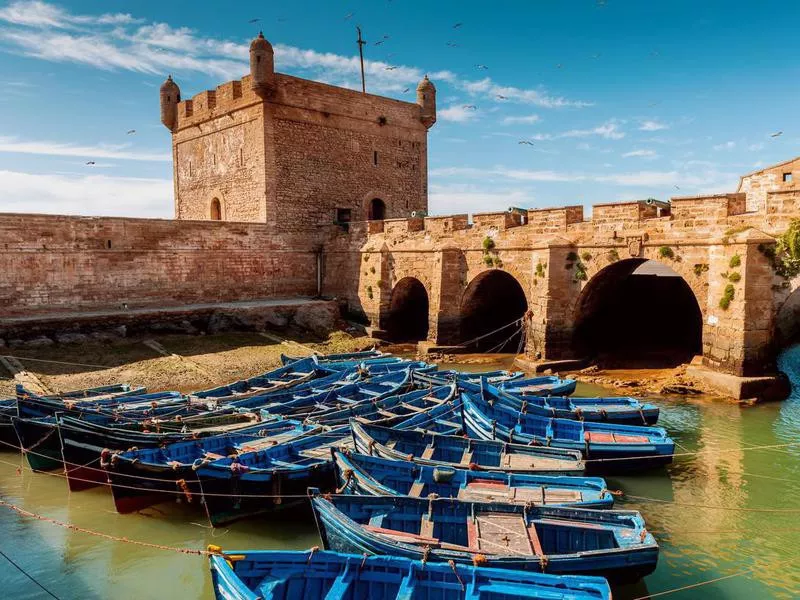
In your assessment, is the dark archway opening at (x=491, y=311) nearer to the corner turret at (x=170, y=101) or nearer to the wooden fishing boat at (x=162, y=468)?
the wooden fishing boat at (x=162, y=468)

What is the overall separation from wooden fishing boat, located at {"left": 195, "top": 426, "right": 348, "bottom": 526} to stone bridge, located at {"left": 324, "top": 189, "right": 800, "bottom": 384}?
36.8 feet

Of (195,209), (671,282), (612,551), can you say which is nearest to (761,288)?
(671,282)

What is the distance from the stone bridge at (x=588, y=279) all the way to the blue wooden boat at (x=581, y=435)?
5.37 metres

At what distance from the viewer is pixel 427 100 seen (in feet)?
98.5

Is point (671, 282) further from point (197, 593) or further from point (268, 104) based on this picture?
point (197, 593)

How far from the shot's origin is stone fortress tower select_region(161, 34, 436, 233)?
25.1 m

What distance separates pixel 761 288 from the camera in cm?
1453

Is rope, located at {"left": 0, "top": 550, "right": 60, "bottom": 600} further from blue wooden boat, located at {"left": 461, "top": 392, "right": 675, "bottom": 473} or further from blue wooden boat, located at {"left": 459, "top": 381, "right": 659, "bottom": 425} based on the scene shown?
blue wooden boat, located at {"left": 459, "top": 381, "right": 659, "bottom": 425}

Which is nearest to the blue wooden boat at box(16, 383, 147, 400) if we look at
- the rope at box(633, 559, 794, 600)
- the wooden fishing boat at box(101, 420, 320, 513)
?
the wooden fishing boat at box(101, 420, 320, 513)

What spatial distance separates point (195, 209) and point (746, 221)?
2410 centimetres

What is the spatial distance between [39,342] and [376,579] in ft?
52.5

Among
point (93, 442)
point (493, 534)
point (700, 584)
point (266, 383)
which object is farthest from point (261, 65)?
point (700, 584)

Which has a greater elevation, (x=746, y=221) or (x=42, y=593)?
(x=746, y=221)

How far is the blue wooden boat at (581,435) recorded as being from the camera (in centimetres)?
1062
